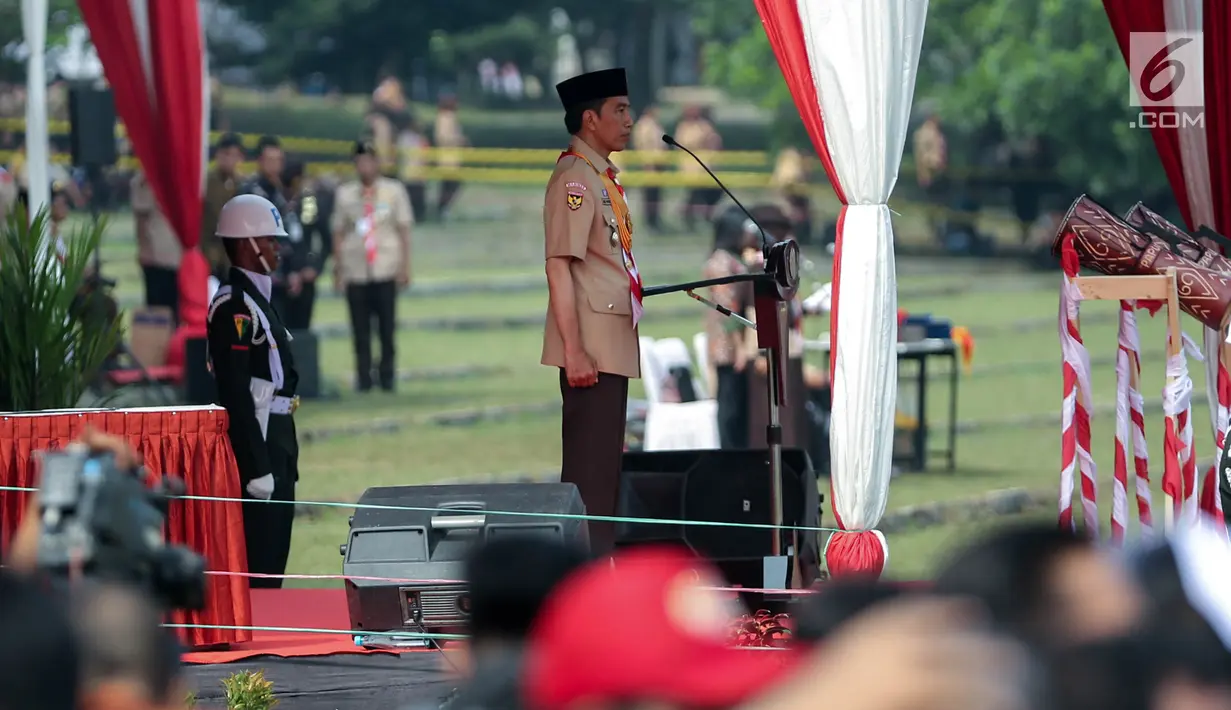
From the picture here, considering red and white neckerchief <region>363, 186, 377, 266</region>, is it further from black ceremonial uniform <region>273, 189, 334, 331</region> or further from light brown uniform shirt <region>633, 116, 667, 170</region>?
light brown uniform shirt <region>633, 116, 667, 170</region>

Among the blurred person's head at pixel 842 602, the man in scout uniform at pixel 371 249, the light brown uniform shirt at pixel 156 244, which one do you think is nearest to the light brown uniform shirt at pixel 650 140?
the man in scout uniform at pixel 371 249

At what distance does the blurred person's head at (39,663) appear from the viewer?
7.96 feet

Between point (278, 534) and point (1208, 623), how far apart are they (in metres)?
4.58

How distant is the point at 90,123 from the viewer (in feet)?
40.5

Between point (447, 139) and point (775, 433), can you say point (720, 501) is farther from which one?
point (447, 139)

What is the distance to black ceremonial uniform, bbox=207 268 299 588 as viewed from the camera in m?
6.21

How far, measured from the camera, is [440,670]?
5.67 meters

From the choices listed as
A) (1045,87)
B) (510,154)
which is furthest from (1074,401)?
(510,154)

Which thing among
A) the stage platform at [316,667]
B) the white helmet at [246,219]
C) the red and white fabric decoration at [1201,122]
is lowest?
the stage platform at [316,667]

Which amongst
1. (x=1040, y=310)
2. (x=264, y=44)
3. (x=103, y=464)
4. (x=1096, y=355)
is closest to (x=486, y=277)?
(x=1040, y=310)

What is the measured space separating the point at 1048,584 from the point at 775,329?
136 inches

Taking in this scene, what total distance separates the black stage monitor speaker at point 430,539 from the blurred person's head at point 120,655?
2.43 m

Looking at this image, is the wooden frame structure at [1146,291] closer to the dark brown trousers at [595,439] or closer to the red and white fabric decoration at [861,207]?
the red and white fabric decoration at [861,207]

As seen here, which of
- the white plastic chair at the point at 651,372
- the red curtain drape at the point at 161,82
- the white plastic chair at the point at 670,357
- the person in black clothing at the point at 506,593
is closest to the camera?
the person in black clothing at the point at 506,593
